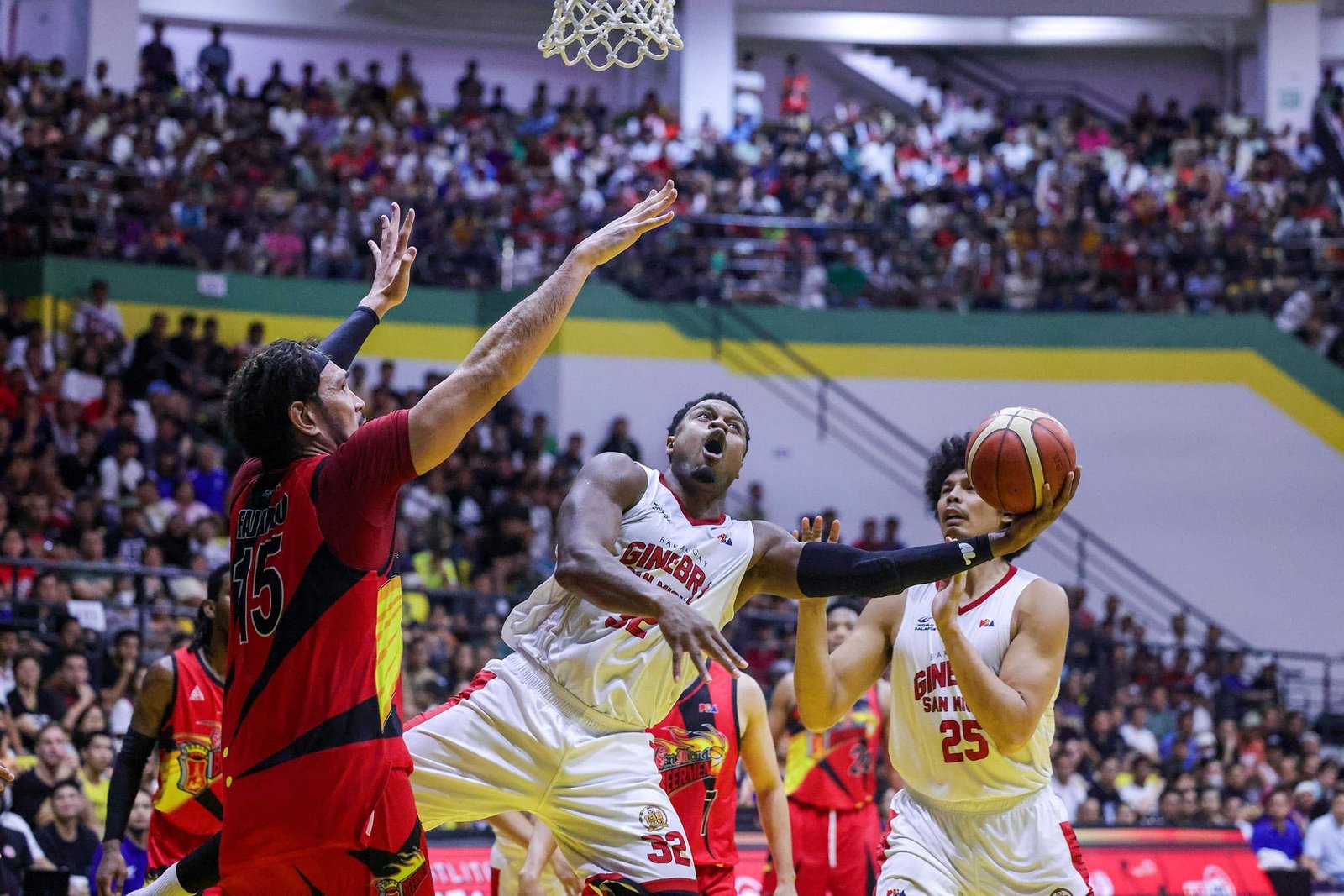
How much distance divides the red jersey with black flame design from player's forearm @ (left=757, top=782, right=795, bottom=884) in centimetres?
284

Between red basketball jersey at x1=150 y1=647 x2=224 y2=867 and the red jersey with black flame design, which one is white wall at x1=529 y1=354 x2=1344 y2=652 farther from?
the red jersey with black flame design

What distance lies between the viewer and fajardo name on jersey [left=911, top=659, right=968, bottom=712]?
211 inches

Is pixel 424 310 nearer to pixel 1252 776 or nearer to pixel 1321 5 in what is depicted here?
pixel 1252 776

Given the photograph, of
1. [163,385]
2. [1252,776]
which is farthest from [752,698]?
[163,385]

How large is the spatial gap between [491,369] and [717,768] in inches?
118

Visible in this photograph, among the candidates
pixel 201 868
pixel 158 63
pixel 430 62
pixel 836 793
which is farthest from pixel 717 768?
pixel 430 62

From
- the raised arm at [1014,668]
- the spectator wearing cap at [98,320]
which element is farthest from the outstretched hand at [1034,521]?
the spectator wearing cap at [98,320]

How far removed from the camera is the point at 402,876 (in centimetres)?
415

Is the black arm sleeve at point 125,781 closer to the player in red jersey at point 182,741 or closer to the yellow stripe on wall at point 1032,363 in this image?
the player in red jersey at point 182,741

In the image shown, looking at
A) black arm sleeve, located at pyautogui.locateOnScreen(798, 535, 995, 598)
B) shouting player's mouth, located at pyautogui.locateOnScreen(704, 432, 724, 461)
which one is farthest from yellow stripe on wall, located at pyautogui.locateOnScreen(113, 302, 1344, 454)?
black arm sleeve, located at pyautogui.locateOnScreen(798, 535, 995, 598)

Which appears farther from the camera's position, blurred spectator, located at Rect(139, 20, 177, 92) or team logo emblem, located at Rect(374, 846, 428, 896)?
blurred spectator, located at Rect(139, 20, 177, 92)

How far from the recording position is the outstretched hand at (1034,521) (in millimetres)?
4672

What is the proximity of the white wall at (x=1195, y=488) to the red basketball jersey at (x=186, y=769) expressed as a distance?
13.8m

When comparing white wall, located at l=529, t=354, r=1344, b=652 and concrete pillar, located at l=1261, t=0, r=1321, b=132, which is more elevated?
concrete pillar, located at l=1261, t=0, r=1321, b=132
